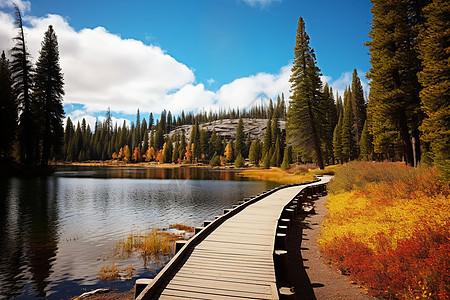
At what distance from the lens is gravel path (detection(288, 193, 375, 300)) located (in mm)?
→ 6598

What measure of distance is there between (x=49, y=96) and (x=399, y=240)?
2009 inches

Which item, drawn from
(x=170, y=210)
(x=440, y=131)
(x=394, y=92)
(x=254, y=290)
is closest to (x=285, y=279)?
(x=254, y=290)

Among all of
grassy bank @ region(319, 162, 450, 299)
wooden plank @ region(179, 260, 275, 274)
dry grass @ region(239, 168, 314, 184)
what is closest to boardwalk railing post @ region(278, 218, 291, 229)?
grassy bank @ region(319, 162, 450, 299)

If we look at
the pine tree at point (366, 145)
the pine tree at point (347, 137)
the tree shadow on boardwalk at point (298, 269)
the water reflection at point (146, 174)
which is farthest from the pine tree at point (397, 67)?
the pine tree at point (347, 137)

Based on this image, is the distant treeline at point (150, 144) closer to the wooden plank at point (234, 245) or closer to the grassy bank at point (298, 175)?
the grassy bank at point (298, 175)

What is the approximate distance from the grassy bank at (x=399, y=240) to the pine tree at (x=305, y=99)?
2530 centimetres

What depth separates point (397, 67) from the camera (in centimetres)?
1998

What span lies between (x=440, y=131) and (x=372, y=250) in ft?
28.4

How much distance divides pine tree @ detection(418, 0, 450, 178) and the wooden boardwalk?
32.6 ft

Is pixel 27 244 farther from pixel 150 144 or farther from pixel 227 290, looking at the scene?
pixel 150 144

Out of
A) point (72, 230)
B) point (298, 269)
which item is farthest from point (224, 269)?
point (72, 230)

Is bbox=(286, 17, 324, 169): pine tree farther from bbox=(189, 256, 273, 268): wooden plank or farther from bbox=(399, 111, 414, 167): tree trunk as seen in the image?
bbox=(189, 256, 273, 268): wooden plank

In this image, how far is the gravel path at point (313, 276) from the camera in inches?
260

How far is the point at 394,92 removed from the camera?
19734 millimetres
